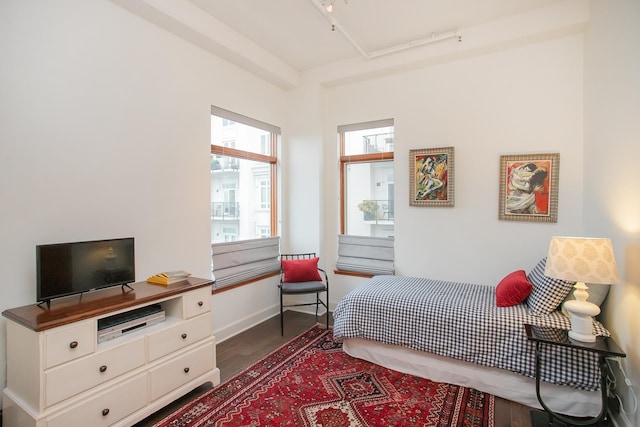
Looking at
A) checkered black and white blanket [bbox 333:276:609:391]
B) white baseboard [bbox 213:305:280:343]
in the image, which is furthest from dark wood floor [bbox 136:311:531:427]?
checkered black and white blanket [bbox 333:276:609:391]

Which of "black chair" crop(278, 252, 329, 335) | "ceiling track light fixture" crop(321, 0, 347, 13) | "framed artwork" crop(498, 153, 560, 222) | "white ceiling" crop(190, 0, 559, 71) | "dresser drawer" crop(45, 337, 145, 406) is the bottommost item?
"dresser drawer" crop(45, 337, 145, 406)

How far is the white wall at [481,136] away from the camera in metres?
2.97

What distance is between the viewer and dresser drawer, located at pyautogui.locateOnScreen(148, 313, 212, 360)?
7.03 feet

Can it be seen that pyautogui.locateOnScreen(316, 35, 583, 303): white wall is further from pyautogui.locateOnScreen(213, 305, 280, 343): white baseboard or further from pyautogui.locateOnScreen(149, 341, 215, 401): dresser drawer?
pyautogui.locateOnScreen(149, 341, 215, 401): dresser drawer

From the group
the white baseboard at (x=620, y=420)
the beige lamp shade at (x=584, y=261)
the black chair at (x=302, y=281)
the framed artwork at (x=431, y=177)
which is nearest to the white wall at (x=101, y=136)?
the black chair at (x=302, y=281)

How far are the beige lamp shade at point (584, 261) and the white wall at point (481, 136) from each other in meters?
1.26

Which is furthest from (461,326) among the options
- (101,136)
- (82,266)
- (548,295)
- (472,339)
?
(101,136)

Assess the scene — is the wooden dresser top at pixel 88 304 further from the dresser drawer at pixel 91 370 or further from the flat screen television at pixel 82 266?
the dresser drawer at pixel 91 370

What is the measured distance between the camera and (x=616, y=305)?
214cm

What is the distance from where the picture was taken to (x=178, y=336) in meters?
2.29

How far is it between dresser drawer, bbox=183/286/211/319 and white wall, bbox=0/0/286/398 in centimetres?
54

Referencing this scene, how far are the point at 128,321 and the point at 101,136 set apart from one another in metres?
1.34

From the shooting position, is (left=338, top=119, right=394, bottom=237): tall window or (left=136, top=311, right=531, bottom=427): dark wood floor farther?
(left=338, top=119, right=394, bottom=237): tall window

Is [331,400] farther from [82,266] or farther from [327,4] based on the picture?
[327,4]
